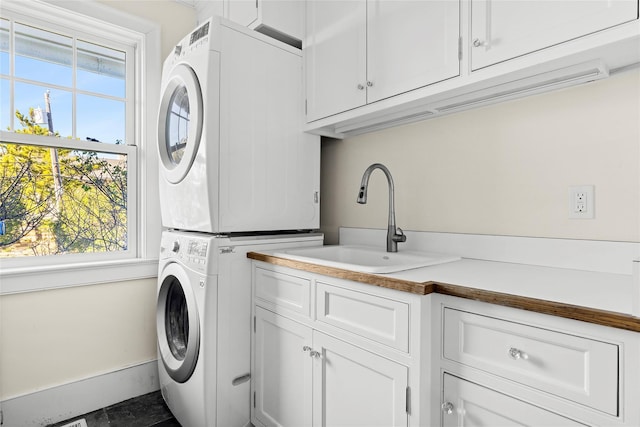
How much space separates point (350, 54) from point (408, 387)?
1440mm

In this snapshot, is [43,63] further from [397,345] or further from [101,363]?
[397,345]

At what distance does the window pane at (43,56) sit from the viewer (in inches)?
76.5

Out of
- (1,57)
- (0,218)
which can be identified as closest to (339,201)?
(0,218)

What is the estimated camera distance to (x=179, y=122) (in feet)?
6.18

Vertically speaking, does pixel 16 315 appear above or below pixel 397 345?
below

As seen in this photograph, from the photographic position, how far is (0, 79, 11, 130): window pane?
1.87 metres

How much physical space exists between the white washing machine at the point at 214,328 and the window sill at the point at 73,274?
0.49m

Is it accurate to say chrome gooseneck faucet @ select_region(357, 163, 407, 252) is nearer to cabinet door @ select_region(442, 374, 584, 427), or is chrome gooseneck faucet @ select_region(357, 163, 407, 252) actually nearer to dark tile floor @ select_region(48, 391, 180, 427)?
cabinet door @ select_region(442, 374, 584, 427)

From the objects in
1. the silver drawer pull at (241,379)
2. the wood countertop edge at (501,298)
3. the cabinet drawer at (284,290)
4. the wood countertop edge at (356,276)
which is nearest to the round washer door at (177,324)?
the silver drawer pull at (241,379)

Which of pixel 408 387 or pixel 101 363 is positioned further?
pixel 101 363

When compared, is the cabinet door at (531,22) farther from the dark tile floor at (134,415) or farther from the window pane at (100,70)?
the dark tile floor at (134,415)

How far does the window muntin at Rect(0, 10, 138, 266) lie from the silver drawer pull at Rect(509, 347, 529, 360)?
2.19m

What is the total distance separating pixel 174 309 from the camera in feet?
6.57

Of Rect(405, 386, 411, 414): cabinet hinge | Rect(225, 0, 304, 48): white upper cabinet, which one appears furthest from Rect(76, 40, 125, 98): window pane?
Rect(405, 386, 411, 414): cabinet hinge
